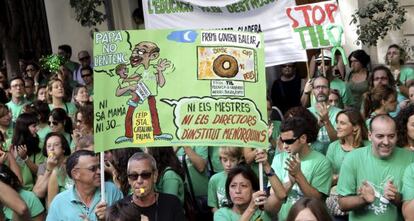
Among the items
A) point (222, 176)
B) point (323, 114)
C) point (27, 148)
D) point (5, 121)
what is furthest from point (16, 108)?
point (222, 176)

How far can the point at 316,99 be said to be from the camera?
9.40 meters

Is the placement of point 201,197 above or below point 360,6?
below

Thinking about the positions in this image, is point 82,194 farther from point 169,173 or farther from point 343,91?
point 343,91

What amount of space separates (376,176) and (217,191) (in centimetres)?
150

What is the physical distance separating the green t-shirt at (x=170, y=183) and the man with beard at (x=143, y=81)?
82 centimetres

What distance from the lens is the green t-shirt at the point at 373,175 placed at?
20.5ft

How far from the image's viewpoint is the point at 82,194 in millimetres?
6559

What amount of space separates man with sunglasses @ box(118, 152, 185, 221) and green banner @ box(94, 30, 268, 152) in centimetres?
23

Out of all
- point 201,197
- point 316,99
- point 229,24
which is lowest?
point 201,197

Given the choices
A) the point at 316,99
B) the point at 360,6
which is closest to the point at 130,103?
the point at 316,99

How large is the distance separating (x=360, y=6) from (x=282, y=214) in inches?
295

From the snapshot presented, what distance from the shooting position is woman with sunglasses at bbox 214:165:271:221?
6.42 meters

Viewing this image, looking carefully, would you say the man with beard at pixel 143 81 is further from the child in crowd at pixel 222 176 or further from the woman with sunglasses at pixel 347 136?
the woman with sunglasses at pixel 347 136

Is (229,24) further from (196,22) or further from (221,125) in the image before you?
(221,125)
